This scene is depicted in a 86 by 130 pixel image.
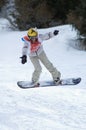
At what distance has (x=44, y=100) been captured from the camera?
11672 millimetres

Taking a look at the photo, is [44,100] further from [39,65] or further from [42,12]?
[42,12]

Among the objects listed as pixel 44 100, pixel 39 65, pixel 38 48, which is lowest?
pixel 44 100

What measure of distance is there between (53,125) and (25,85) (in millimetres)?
3383

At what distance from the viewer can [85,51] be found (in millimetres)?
19109

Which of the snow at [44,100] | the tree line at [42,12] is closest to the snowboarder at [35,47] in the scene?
the snow at [44,100]

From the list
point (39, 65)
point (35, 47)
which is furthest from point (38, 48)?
point (39, 65)

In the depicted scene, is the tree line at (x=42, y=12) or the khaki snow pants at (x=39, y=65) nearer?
the khaki snow pants at (x=39, y=65)

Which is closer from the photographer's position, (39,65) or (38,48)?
(38,48)

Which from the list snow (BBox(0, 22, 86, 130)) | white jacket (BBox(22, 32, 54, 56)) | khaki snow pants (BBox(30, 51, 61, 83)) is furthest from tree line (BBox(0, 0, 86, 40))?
white jacket (BBox(22, 32, 54, 56))

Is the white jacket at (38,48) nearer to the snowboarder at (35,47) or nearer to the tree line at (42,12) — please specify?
the snowboarder at (35,47)

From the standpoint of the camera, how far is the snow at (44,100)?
32.0 ft

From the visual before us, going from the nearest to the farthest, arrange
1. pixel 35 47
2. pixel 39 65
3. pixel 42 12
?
pixel 35 47, pixel 39 65, pixel 42 12

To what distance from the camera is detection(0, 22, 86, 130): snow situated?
32.0ft

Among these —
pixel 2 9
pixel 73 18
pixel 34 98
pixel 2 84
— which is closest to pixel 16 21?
pixel 2 9
